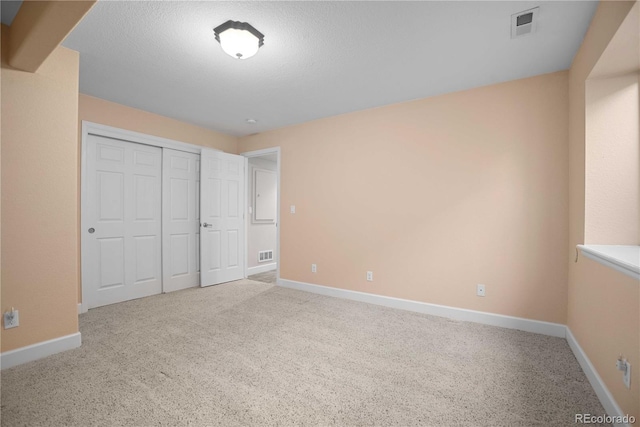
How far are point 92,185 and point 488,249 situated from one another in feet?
14.4

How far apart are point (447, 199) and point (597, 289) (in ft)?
4.83

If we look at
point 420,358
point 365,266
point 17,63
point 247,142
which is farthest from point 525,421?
point 247,142

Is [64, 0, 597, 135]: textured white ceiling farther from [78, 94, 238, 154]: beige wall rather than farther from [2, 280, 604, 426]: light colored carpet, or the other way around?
[2, 280, 604, 426]: light colored carpet

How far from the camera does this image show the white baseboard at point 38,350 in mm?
1979

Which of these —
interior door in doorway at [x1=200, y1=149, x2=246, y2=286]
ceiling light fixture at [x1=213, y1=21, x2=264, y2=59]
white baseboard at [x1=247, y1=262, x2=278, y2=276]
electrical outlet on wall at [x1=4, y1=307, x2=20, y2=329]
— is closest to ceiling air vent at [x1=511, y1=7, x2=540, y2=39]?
ceiling light fixture at [x1=213, y1=21, x2=264, y2=59]

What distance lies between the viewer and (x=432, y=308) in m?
3.13

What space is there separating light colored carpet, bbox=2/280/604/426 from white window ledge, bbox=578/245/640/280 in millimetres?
818

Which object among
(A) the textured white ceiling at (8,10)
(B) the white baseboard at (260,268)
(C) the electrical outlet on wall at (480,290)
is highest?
(A) the textured white ceiling at (8,10)

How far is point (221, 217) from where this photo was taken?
4520mm

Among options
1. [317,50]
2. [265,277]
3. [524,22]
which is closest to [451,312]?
[524,22]

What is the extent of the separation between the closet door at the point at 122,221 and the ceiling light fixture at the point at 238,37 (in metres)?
2.35

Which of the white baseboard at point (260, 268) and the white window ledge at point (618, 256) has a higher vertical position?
the white window ledge at point (618, 256)

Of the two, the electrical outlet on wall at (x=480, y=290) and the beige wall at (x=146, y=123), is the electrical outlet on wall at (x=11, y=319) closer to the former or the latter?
the beige wall at (x=146, y=123)

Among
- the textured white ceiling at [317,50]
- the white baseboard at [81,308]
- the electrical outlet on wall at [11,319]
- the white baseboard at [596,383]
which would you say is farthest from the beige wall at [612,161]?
the white baseboard at [81,308]
